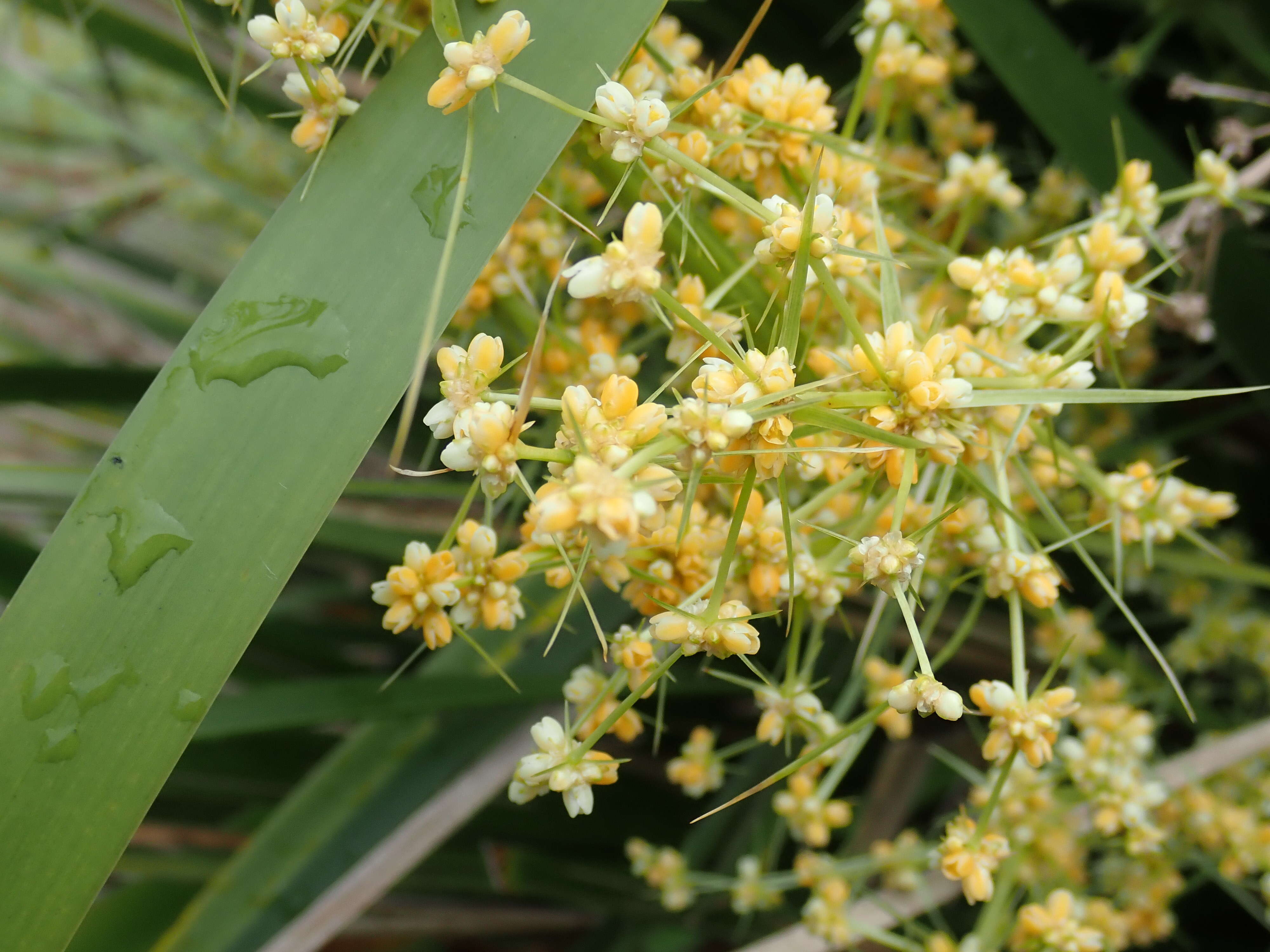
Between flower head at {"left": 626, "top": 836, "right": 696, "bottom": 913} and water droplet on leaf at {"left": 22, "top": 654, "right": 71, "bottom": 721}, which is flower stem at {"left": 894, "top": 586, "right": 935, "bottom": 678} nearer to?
water droplet on leaf at {"left": 22, "top": 654, "right": 71, "bottom": 721}

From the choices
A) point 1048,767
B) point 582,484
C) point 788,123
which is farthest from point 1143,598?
point 582,484

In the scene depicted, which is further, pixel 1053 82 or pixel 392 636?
pixel 392 636

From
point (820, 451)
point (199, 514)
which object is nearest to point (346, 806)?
point (199, 514)

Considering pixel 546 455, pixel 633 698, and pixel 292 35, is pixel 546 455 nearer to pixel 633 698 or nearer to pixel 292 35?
pixel 633 698

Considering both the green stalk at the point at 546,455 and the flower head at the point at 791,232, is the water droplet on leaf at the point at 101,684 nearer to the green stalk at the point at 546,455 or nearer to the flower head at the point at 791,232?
the green stalk at the point at 546,455

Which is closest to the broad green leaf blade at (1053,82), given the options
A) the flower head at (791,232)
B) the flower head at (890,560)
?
the flower head at (791,232)

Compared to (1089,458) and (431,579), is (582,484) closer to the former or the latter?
(431,579)
